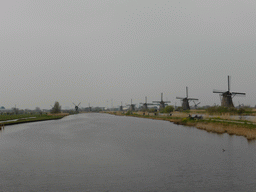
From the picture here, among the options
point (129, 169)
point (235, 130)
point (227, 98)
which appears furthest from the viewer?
point (227, 98)

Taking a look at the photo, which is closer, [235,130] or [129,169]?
[129,169]

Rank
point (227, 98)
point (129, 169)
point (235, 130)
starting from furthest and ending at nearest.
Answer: point (227, 98), point (235, 130), point (129, 169)

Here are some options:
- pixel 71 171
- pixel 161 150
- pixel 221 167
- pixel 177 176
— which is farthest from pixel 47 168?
pixel 221 167

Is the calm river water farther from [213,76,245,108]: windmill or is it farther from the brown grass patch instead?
[213,76,245,108]: windmill

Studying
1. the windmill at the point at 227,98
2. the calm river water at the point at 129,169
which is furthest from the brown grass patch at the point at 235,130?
the windmill at the point at 227,98

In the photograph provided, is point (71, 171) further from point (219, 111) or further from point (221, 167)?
point (219, 111)

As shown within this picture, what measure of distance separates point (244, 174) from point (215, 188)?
325cm

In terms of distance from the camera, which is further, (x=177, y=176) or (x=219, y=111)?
(x=219, y=111)

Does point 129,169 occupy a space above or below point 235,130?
below

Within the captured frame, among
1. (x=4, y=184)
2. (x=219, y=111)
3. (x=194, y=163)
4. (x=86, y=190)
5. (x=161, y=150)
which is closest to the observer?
(x=86, y=190)

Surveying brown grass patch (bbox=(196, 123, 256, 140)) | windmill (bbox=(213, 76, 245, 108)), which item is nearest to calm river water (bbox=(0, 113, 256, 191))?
brown grass patch (bbox=(196, 123, 256, 140))

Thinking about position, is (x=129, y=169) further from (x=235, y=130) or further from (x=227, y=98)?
(x=227, y=98)

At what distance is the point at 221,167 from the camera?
1434 cm

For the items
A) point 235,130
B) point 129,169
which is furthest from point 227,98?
point 129,169
